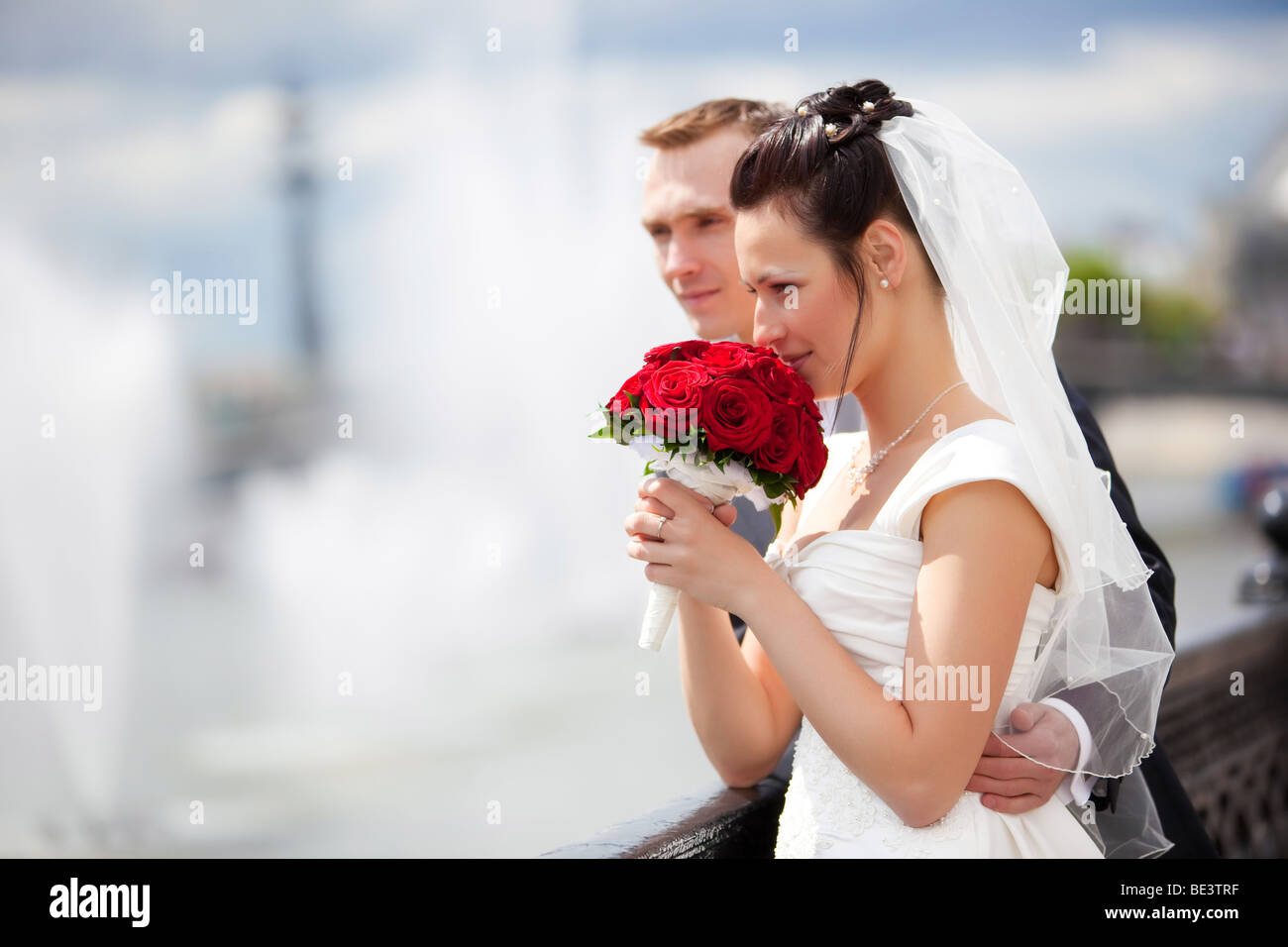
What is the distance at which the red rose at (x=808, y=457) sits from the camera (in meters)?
1.96

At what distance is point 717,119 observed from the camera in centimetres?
368

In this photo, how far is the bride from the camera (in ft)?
6.09

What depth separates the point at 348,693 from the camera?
12562 millimetres

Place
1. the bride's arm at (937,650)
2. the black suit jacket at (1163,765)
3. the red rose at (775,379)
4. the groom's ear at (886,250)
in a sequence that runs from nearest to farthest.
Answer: the bride's arm at (937,650), the red rose at (775,379), the groom's ear at (886,250), the black suit jacket at (1163,765)

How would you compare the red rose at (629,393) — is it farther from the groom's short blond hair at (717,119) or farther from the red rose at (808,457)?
the groom's short blond hair at (717,119)

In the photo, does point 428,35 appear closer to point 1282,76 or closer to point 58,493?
point 58,493

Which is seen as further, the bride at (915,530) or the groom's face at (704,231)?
the groom's face at (704,231)

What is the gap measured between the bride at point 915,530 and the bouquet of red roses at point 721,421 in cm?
8

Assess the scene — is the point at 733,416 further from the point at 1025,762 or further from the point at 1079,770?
the point at 1079,770

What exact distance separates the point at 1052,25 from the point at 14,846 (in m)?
43.7

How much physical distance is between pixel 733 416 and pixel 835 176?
0.50 meters

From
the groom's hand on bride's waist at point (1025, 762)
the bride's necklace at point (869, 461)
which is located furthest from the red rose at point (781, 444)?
the groom's hand on bride's waist at point (1025, 762)

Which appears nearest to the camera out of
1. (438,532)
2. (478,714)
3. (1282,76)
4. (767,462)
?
(767,462)
